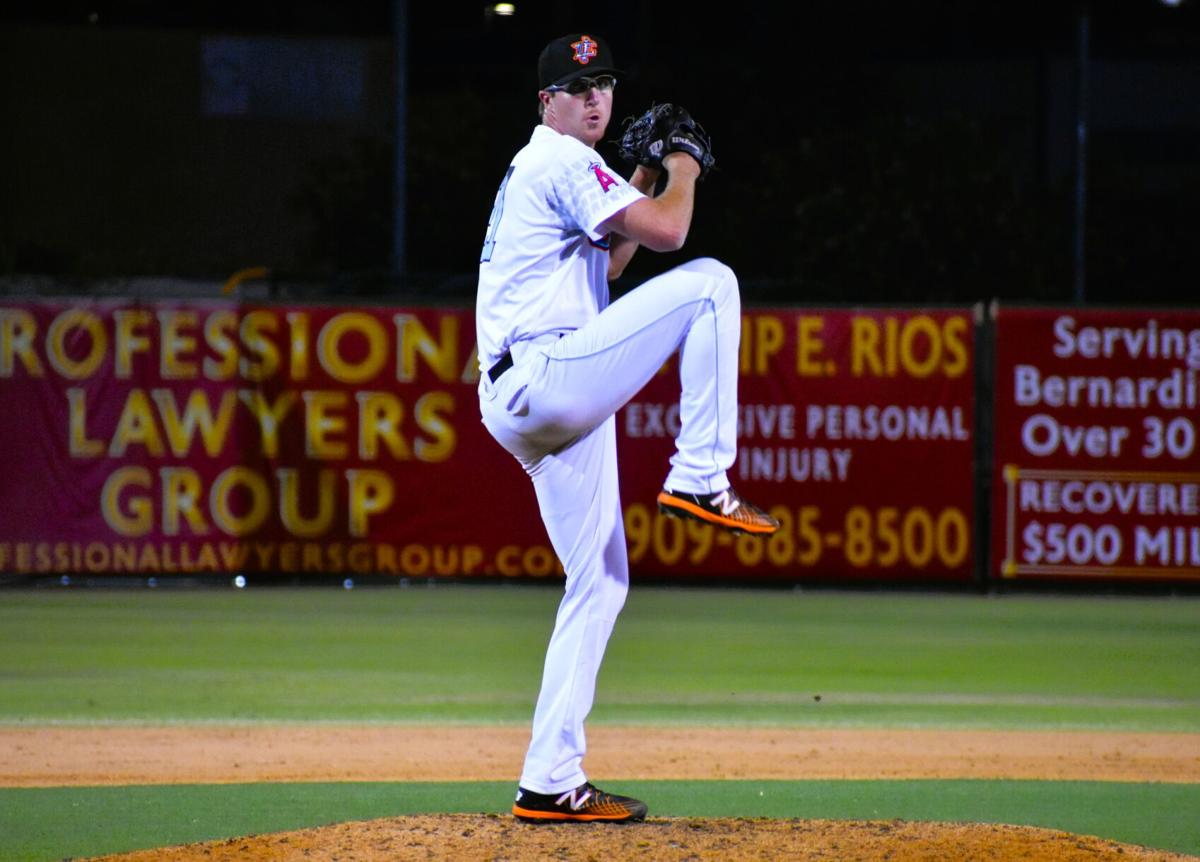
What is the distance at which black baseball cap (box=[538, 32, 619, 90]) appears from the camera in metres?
5.69

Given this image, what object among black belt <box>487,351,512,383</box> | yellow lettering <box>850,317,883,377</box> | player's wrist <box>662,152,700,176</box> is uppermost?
player's wrist <box>662,152,700,176</box>

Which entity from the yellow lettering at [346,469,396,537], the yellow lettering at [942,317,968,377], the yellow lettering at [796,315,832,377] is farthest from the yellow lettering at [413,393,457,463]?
the yellow lettering at [942,317,968,377]

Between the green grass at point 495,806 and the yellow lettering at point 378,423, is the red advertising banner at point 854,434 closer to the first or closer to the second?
the yellow lettering at point 378,423

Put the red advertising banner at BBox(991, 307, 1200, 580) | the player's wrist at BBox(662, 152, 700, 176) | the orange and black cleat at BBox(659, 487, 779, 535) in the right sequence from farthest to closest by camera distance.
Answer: the red advertising banner at BBox(991, 307, 1200, 580) → the player's wrist at BBox(662, 152, 700, 176) → the orange and black cleat at BBox(659, 487, 779, 535)

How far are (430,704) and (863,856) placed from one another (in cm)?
512

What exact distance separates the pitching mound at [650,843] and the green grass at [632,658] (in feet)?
12.8

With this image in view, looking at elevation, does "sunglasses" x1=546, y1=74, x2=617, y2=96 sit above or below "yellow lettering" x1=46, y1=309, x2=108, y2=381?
above

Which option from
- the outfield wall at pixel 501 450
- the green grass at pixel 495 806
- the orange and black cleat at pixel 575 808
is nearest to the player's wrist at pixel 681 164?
the orange and black cleat at pixel 575 808

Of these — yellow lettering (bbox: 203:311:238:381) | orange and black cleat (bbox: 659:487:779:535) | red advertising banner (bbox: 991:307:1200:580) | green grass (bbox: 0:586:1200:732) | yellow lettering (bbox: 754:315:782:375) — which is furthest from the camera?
yellow lettering (bbox: 754:315:782:375)

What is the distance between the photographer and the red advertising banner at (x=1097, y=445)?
15109mm

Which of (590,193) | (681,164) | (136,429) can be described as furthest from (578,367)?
(136,429)

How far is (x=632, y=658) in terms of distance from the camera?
12.2 meters

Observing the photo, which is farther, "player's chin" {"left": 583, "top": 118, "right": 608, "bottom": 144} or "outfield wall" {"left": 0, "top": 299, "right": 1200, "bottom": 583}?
"outfield wall" {"left": 0, "top": 299, "right": 1200, "bottom": 583}

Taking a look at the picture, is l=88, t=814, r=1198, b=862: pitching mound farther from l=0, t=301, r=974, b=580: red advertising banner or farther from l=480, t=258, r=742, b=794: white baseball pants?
l=0, t=301, r=974, b=580: red advertising banner
